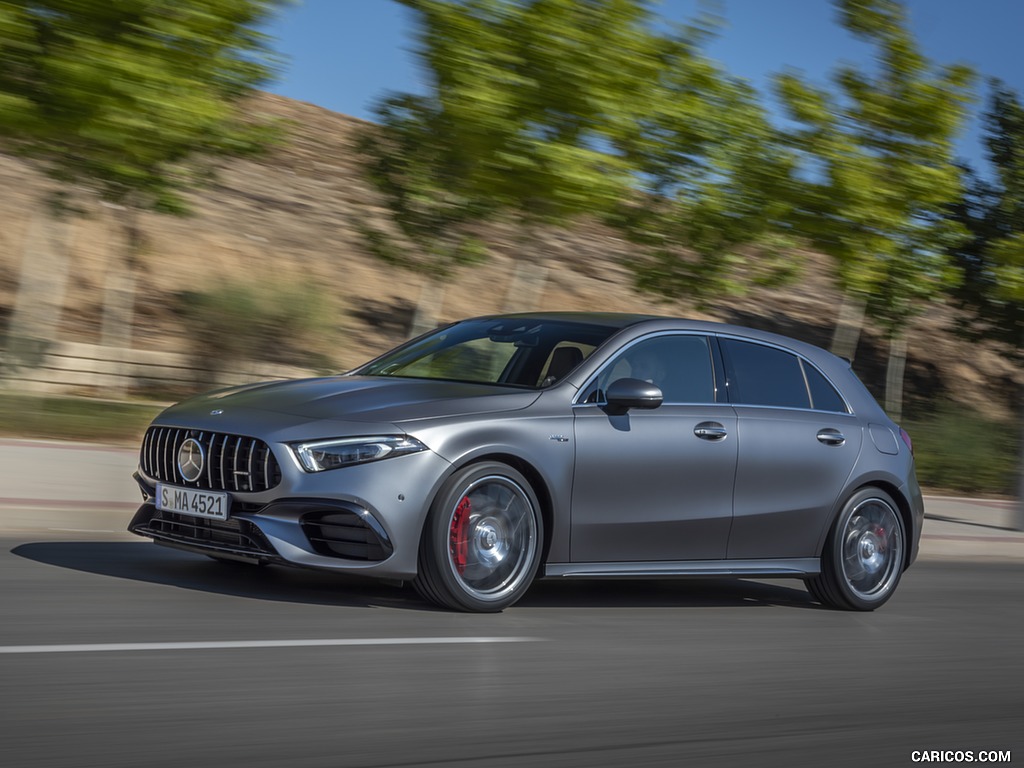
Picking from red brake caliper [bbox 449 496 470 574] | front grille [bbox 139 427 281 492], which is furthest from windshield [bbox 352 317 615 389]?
front grille [bbox 139 427 281 492]

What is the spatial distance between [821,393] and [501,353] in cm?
221

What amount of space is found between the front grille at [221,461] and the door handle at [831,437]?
138 inches

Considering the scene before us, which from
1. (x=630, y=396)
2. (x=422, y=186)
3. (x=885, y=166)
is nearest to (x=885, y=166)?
(x=885, y=166)

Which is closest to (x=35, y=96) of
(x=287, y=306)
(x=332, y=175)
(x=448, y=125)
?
(x=448, y=125)

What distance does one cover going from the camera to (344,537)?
6.57 m

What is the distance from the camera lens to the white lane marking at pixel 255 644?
555 cm

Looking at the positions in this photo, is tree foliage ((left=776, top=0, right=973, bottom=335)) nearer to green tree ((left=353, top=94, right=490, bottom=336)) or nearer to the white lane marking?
green tree ((left=353, top=94, right=490, bottom=336))

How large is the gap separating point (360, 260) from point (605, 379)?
23927mm

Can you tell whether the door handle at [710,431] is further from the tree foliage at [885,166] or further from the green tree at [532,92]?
the tree foliage at [885,166]

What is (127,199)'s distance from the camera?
14477mm

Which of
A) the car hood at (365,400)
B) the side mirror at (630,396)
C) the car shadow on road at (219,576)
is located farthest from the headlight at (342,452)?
the side mirror at (630,396)

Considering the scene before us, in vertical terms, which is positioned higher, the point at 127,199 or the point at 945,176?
the point at 945,176

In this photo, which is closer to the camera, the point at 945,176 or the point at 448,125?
the point at 448,125

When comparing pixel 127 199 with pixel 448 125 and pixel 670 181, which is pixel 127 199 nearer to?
pixel 448 125
